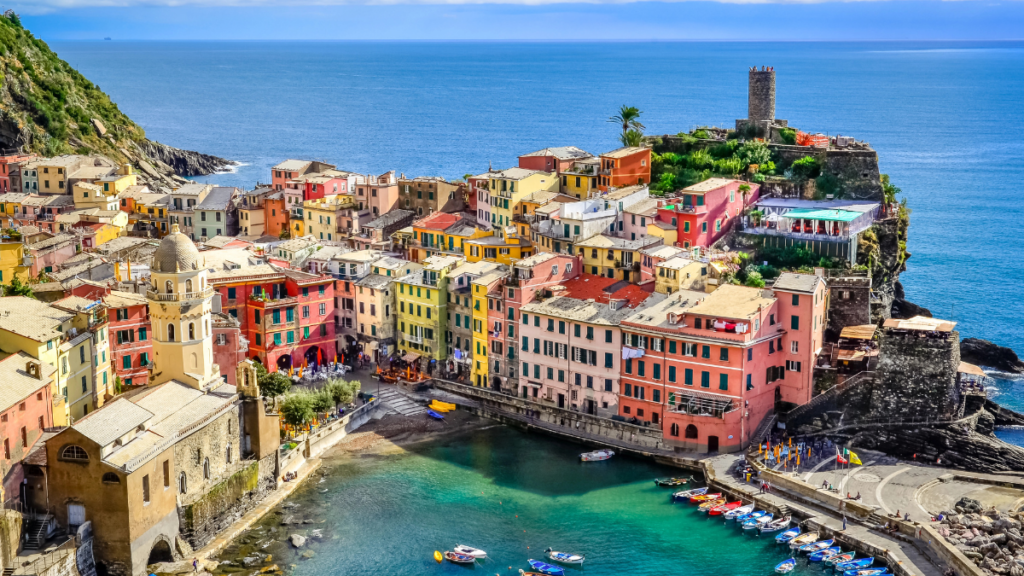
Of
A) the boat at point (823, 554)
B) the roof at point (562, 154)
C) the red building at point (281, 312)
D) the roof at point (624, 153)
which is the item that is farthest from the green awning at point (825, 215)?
the red building at point (281, 312)

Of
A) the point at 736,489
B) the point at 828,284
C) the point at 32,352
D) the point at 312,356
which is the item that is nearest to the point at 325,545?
the point at 32,352

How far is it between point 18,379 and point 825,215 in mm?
50912

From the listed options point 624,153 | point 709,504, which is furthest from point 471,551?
point 624,153

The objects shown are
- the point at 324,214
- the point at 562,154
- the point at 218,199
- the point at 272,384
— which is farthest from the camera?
the point at 218,199

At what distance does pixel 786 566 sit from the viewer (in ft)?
199

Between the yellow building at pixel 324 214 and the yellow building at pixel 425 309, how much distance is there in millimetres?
19710

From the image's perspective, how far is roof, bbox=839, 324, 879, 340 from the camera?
256ft

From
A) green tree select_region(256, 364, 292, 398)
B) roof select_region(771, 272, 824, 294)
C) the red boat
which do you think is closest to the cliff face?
green tree select_region(256, 364, 292, 398)

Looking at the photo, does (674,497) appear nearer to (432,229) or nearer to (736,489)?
(736,489)

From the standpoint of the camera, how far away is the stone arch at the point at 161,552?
195 feet

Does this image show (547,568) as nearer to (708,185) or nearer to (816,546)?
(816,546)

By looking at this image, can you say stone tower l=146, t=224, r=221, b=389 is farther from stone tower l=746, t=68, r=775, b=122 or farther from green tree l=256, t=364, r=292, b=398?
stone tower l=746, t=68, r=775, b=122

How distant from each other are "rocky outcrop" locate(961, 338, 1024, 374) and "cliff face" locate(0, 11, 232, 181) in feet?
292

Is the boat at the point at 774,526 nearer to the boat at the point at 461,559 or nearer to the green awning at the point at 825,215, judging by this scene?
the boat at the point at 461,559
